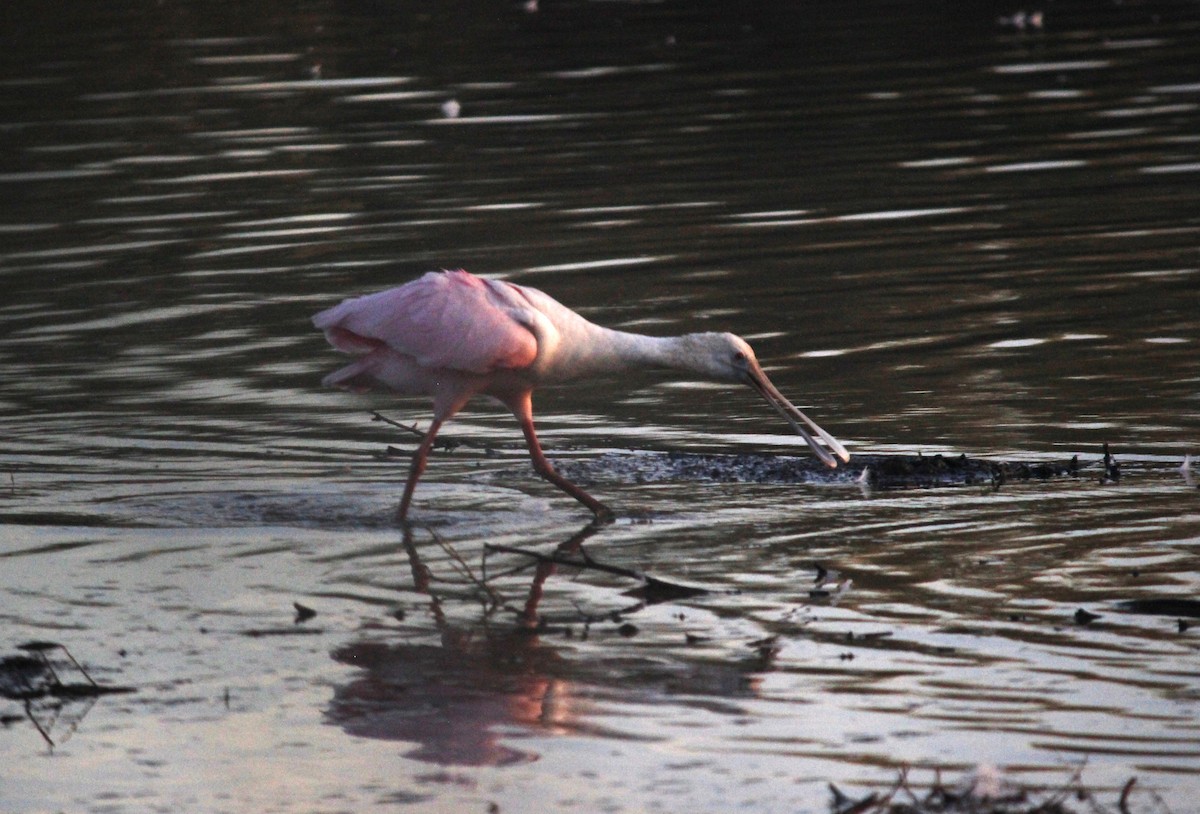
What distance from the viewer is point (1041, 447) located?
8.97m

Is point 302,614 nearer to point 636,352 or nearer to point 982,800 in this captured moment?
point 636,352

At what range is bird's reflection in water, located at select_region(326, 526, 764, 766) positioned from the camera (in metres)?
5.67

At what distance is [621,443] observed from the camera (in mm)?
9555

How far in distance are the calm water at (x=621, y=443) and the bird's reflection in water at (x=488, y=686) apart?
2 centimetres

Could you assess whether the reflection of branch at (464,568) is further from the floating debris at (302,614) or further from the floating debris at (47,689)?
the floating debris at (47,689)

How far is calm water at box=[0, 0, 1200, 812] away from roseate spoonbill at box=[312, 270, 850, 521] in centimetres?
38

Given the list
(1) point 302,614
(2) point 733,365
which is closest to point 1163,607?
(2) point 733,365

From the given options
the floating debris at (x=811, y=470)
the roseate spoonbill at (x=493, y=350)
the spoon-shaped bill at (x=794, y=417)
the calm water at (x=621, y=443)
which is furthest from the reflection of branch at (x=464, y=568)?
the spoon-shaped bill at (x=794, y=417)

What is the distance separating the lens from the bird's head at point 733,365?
27.6 ft

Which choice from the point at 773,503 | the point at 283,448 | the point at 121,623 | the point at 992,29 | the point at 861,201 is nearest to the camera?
the point at 121,623

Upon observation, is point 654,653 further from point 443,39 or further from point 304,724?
point 443,39

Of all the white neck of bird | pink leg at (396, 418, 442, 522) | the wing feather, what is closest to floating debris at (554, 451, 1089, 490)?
the white neck of bird

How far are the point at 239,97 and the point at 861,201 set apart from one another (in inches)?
374

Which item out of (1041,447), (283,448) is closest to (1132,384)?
(1041,447)
